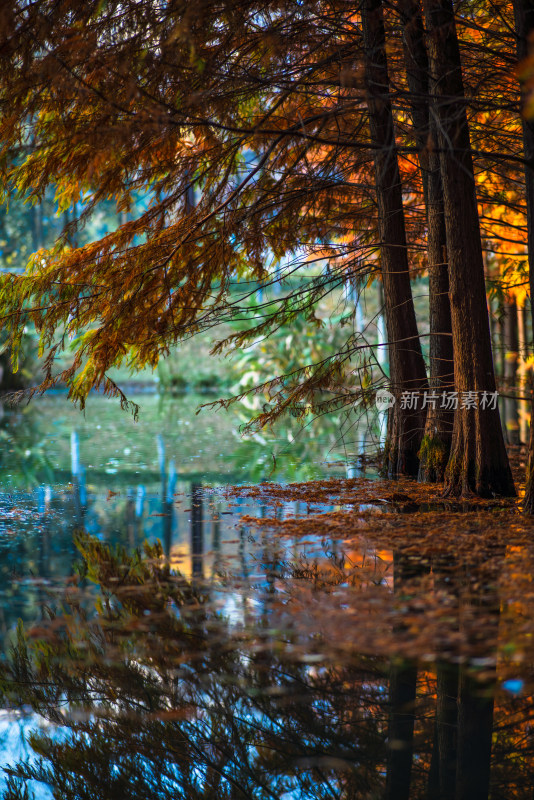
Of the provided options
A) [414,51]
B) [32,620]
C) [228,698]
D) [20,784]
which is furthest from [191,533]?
[414,51]

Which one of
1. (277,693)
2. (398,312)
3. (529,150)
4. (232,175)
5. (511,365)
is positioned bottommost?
(277,693)

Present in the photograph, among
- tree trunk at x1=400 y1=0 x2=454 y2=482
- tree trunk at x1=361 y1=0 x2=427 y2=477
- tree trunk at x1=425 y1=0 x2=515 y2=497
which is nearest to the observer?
tree trunk at x1=425 y1=0 x2=515 y2=497

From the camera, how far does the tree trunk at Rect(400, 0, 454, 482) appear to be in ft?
24.7

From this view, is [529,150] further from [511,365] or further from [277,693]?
[511,365]

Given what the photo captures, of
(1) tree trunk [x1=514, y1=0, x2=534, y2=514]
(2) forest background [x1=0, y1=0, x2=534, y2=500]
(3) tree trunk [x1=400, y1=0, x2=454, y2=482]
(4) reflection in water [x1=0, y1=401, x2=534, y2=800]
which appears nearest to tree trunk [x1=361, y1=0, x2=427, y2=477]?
(2) forest background [x1=0, y1=0, x2=534, y2=500]

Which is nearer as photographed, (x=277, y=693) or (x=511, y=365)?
(x=277, y=693)

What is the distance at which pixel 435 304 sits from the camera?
790 centimetres

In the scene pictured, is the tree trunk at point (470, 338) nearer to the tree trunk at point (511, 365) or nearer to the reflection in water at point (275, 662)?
the reflection in water at point (275, 662)

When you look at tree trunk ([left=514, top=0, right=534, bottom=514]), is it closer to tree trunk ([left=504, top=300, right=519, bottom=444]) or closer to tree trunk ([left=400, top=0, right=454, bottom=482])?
tree trunk ([left=400, top=0, right=454, bottom=482])

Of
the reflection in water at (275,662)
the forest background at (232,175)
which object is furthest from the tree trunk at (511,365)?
the reflection in water at (275,662)

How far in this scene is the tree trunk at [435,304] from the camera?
7543mm

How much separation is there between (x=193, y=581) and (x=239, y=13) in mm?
4775

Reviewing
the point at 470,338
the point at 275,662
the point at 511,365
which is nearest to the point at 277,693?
the point at 275,662

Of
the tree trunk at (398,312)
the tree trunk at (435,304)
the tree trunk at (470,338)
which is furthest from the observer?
the tree trunk at (398,312)
